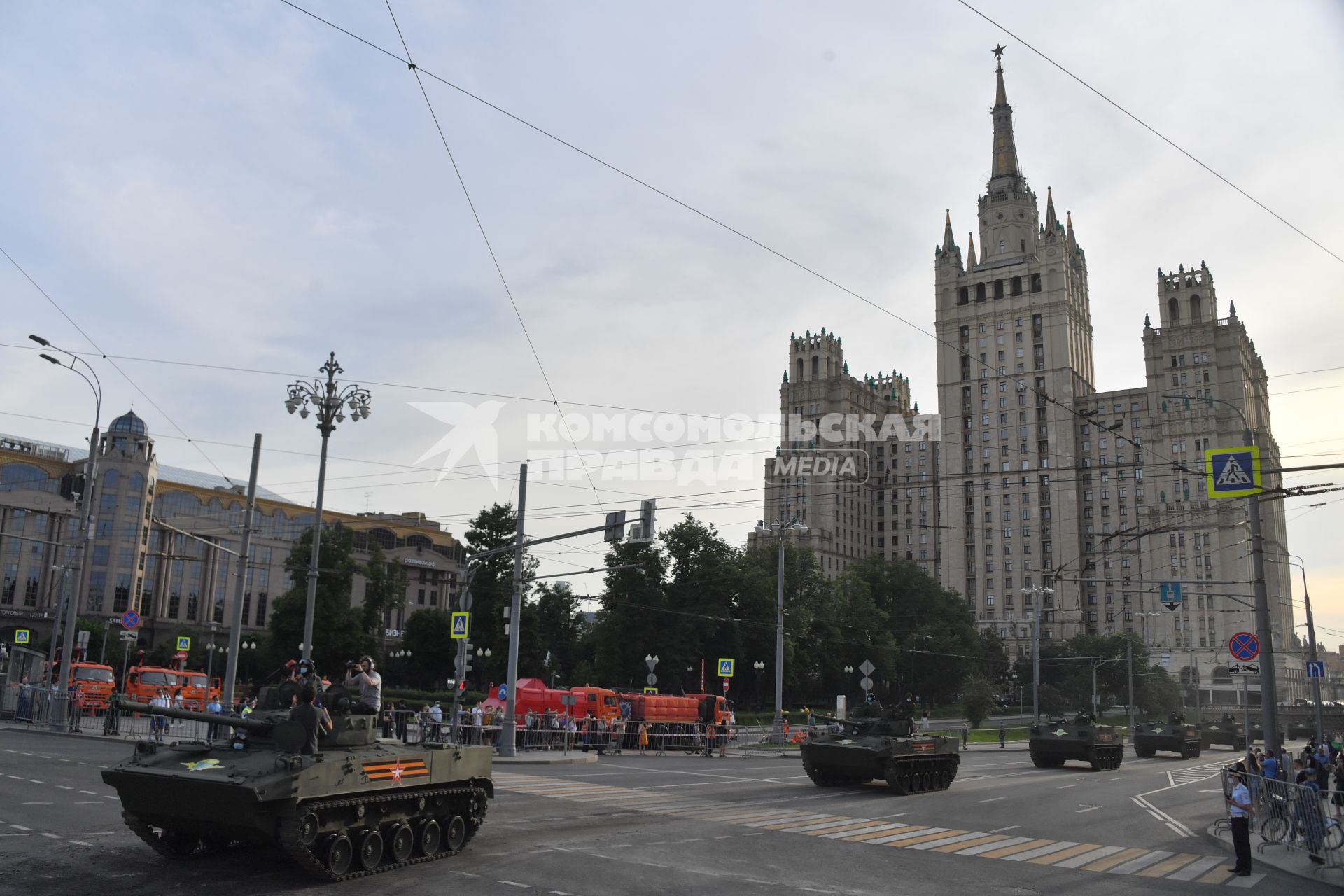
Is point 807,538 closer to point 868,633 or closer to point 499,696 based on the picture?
point 868,633

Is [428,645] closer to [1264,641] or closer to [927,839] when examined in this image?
[927,839]

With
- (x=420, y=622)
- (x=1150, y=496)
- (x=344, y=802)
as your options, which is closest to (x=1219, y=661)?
(x=1150, y=496)

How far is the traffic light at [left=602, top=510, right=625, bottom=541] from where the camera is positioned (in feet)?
76.2

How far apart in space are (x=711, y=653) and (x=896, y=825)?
162 feet

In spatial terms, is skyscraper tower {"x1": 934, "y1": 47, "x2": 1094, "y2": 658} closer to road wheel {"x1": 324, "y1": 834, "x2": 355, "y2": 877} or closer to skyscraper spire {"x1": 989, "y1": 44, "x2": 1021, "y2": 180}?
skyscraper spire {"x1": 989, "y1": 44, "x2": 1021, "y2": 180}

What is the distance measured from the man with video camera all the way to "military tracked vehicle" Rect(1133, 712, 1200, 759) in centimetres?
3912

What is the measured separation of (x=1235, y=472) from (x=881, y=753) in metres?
9.18

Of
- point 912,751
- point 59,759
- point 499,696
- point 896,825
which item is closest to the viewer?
point 896,825

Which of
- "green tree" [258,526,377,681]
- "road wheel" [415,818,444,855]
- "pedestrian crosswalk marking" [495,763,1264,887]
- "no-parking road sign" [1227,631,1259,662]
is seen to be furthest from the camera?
"green tree" [258,526,377,681]

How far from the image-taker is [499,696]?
1420 inches

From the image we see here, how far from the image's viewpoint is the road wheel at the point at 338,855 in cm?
1041

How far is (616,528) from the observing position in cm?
2327

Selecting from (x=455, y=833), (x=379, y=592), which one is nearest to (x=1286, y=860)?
(x=455, y=833)

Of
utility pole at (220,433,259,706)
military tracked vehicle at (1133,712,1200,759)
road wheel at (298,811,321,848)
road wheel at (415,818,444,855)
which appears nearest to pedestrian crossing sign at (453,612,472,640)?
utility pole at (220,433,259,706)
